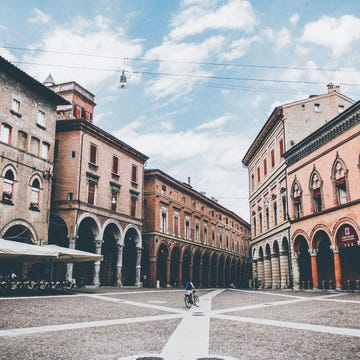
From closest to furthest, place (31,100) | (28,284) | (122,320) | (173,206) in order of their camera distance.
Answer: (122,320), (28,284), (31,100), (173,206)

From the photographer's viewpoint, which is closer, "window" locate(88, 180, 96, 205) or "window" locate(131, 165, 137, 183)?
"window" locate(88, 180, 96, 205)

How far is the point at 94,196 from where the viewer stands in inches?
1281

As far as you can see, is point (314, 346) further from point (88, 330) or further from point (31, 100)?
point (31, 100)

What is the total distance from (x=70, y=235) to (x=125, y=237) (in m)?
9.11

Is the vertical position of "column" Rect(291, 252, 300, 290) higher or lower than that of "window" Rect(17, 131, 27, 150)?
lower

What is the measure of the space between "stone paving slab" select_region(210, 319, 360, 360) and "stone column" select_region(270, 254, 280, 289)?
83.8ft

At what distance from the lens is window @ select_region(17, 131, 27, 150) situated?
86.2 feet

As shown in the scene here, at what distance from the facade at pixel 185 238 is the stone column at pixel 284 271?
11521 millimetres

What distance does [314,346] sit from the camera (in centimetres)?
707

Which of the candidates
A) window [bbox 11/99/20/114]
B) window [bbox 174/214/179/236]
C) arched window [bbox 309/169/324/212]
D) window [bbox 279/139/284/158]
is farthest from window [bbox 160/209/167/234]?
window [bbox 11/99/20/114]

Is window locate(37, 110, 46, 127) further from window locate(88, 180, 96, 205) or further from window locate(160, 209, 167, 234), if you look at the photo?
window locate(160, 209, 167, 234)

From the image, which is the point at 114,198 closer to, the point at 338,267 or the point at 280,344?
the point at 338,267

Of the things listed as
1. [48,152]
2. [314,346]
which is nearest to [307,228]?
[48,152]

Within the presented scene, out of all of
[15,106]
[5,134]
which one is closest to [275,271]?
[5,134]
